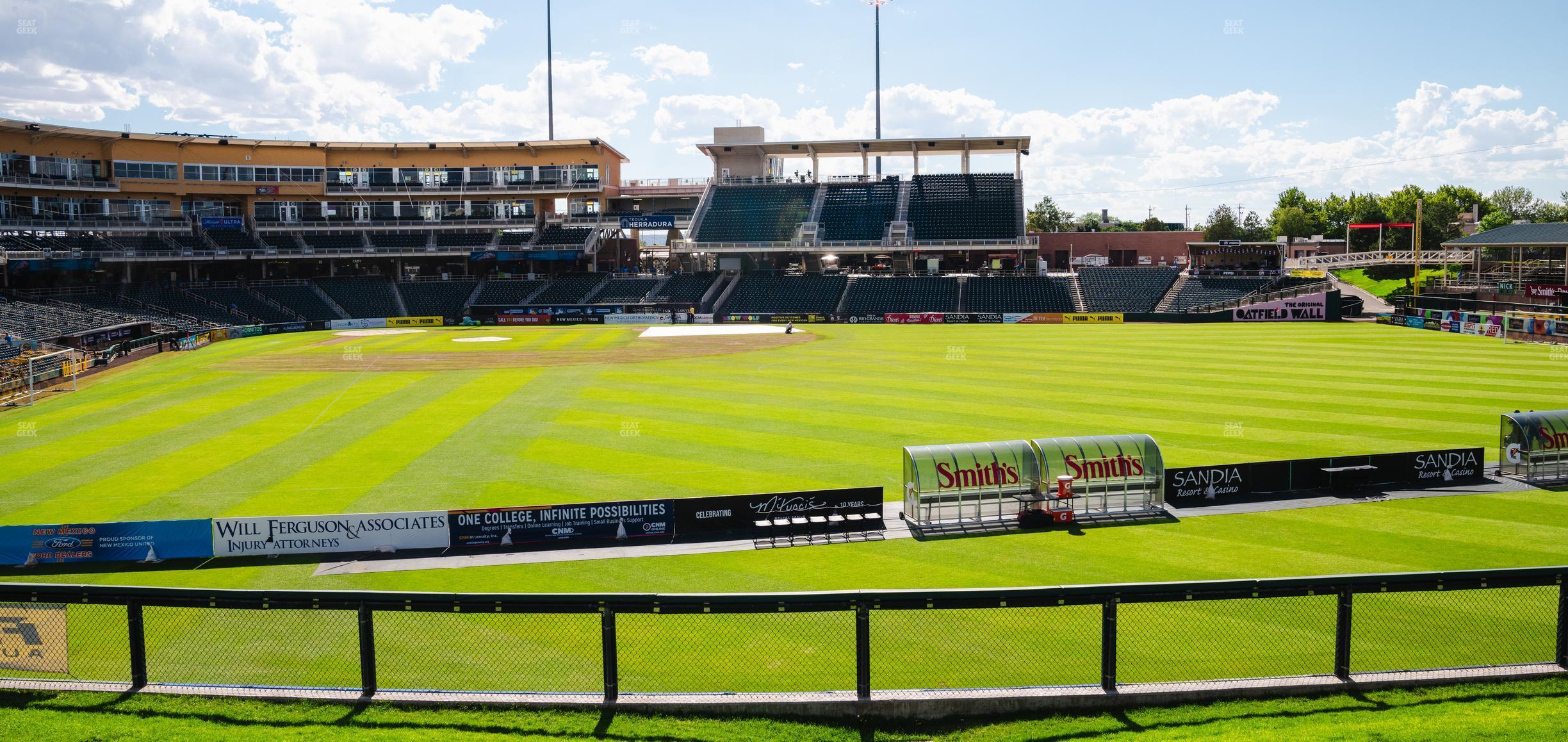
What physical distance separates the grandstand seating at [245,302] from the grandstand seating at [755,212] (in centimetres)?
3729

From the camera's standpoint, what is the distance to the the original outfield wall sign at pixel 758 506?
68.7 feet

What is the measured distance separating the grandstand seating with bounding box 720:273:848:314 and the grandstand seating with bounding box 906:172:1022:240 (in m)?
10.3

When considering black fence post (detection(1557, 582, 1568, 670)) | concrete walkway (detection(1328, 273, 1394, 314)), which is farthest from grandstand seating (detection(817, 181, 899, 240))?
black fence post (detection(1557, 582, 1568, 670))

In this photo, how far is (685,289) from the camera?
89000 mm

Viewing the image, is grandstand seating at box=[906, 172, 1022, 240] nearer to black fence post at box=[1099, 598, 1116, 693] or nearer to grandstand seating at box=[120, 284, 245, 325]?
grandstand seating at box=[120, 284, 245, 325]

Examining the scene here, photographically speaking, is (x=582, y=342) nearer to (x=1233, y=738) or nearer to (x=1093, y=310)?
(x=1093, y=310)

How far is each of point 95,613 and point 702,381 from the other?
92.5 ft

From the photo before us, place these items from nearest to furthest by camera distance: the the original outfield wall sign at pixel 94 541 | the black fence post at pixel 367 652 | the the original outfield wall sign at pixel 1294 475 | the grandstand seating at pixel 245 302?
the black fence post at pixel 367 652
the the original outfield wall sign at pixel 94 541
the the original outfield wall sign at pixel 1294 475
the grandstand seating at pixel 245 302

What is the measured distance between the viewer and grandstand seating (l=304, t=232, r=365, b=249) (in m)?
92.2

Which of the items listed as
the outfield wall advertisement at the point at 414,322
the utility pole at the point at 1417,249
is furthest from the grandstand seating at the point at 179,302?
the utility pole at the point at 1417,249

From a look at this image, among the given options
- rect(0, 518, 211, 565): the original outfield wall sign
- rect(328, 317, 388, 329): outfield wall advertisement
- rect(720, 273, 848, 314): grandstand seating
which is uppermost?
rect(720, 273, 848, 314): grandstand seating

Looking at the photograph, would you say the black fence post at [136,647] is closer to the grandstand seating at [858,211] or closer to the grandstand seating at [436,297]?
the grandstand seating at [436,297]

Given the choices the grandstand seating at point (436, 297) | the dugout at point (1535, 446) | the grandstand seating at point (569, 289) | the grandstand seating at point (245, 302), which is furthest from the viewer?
the grandstand seating at point (569, 289)

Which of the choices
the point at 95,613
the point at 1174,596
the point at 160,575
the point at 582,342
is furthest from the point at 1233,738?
the point at 582,342
